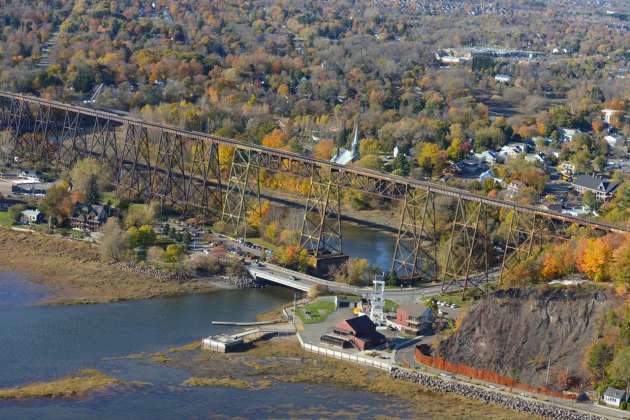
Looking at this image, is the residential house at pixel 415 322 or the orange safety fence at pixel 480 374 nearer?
the orange safety fence at pixel 480 374

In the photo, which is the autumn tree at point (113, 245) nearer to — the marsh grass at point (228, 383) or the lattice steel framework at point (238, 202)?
the lattice steel framework at point (238, 202)

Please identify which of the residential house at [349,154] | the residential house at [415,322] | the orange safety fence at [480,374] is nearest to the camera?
the orange safety fence at [480,374]

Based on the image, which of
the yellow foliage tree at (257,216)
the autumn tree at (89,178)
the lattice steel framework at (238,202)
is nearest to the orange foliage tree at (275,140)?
the lattice steel framework at (238,202)

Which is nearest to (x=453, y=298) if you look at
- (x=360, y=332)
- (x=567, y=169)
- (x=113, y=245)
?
(x=360, y=332)

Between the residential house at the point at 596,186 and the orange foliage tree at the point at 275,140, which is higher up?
the residential house at the point at 596,186

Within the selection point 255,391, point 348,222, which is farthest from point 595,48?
point 255,391

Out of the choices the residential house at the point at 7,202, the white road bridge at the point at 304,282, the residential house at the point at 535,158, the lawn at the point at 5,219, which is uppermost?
the residential house at the point at 535,158
